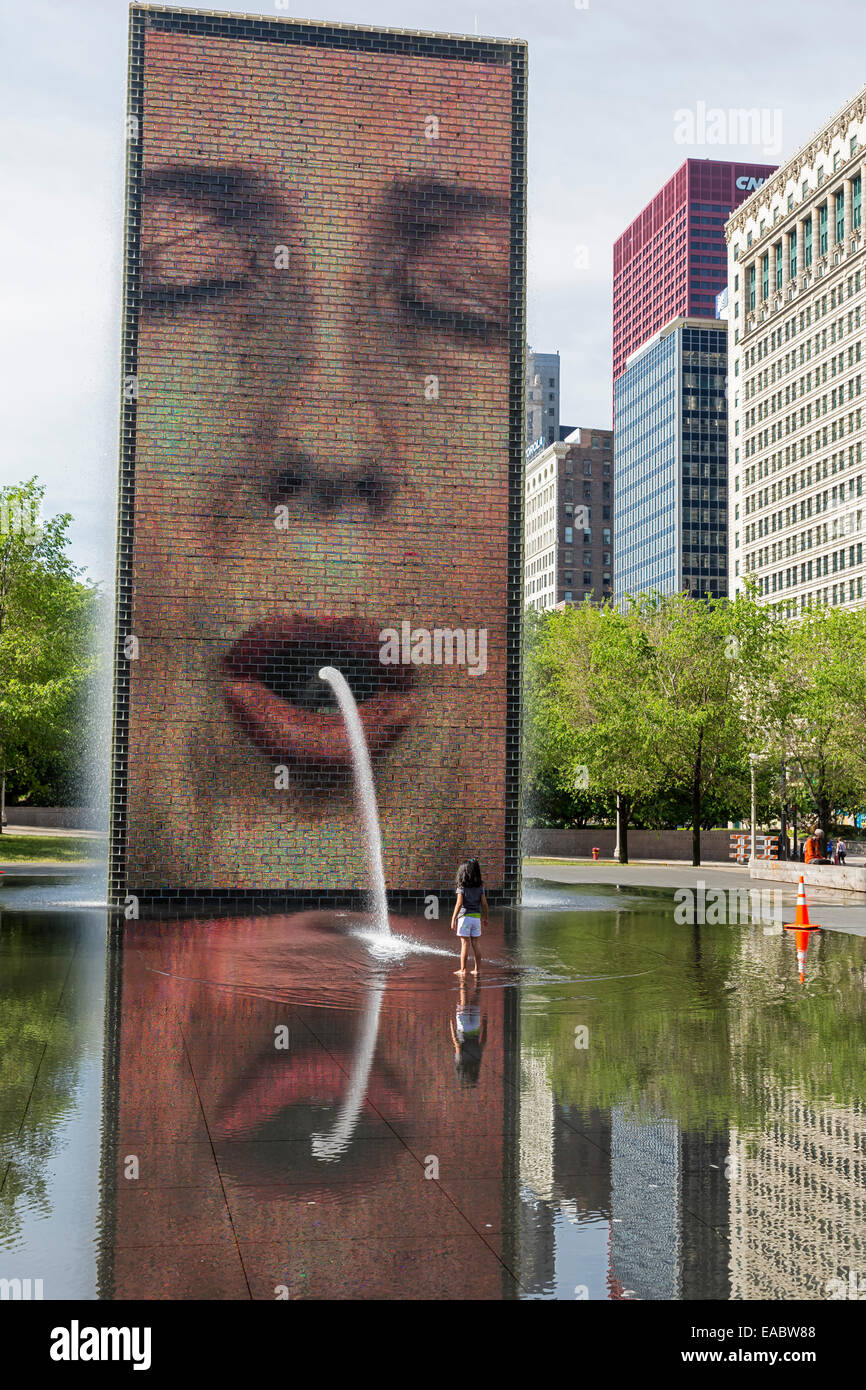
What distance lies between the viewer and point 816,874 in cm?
3403

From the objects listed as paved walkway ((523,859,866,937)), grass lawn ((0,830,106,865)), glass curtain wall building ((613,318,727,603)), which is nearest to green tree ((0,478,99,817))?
grass lawn ((0,830,106,865))

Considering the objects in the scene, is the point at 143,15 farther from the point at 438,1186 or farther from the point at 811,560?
the point at 811,560

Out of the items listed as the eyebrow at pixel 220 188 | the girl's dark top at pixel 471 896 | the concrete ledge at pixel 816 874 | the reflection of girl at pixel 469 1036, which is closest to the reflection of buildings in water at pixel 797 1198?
the reflection of girl at pixel 469 1036

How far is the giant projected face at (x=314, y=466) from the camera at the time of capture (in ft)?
77.7

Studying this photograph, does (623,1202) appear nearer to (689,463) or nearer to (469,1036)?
(469,1036)

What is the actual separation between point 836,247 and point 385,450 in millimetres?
94367

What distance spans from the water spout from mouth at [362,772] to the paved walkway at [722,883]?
7594 mm

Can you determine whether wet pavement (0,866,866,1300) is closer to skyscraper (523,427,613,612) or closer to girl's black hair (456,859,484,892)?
girl's black hair (456,859,484,892)

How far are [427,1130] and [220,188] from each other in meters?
20.5

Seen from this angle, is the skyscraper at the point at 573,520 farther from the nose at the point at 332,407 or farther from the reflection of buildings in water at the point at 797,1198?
the reflection of buildings in water at the point at 797,1198

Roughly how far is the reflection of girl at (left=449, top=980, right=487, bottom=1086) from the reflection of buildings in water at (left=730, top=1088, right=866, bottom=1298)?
2255 mm

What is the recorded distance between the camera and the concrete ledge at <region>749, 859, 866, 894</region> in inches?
1258

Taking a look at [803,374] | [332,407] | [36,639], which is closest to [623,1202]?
[332,407]
